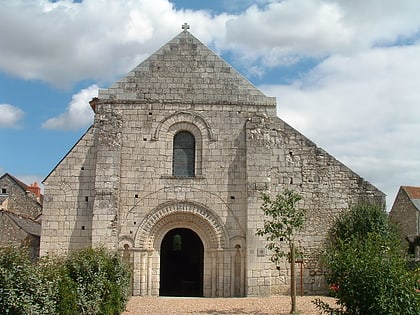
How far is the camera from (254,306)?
14.7m

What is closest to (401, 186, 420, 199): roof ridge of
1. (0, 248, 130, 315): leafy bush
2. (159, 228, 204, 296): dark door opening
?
(159, 228, 204, 296): dark door opening

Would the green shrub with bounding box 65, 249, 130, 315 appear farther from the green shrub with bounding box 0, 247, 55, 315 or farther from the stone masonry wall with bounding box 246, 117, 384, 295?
the stone masonry wall with bounding box 246, 117, 384, 295

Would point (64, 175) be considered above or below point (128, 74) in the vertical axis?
below

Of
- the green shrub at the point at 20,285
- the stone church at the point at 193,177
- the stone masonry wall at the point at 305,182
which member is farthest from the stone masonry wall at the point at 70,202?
the green shrub at the point at 20,285

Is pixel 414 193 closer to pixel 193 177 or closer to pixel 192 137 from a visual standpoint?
pixel 192 137

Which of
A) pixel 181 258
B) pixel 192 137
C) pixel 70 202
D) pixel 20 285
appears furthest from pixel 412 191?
pixel 20 285

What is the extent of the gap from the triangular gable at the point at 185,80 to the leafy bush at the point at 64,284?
636 centimetres

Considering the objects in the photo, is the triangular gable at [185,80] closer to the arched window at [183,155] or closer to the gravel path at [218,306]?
the arched window at [183,155]

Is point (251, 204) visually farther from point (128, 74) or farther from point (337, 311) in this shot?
point (337, 311)

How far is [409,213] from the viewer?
31.2 metres

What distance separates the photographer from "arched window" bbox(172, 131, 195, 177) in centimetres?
→ 1762

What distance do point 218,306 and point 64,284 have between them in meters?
6.24

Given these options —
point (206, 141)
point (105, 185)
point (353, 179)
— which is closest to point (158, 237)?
point (105, 185)

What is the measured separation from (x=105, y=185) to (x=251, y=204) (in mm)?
4732
